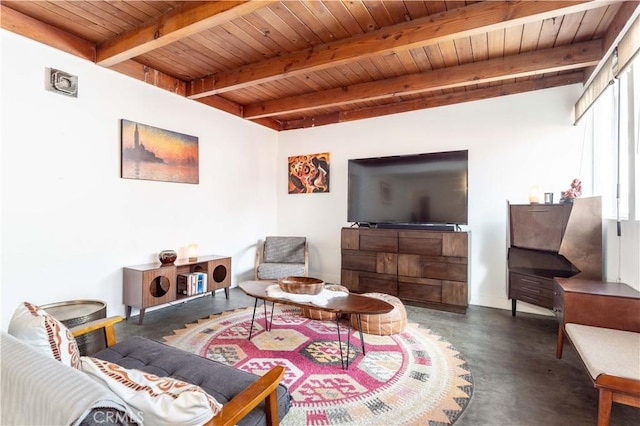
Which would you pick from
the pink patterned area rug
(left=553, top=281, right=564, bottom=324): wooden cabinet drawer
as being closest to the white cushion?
(left=553, top=281, right=564, bottom=324): wooden cabinet drawer

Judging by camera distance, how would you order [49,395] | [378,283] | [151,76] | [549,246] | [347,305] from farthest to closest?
[378,283], [151,76], [549,246], [347,305], [49,395]

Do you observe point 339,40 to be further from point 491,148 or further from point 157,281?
point 157,281

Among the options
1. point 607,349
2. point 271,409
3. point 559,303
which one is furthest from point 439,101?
point 271,409

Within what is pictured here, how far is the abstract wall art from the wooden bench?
3.65 meters

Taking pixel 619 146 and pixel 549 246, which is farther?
pixel 549 246

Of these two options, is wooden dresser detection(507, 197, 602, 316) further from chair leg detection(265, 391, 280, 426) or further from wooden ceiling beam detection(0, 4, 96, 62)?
wooden ceiling beam detection(0, 4, 96, 62)

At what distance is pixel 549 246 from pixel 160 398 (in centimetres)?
352

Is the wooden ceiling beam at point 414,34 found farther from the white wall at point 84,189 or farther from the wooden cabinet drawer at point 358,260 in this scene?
the wooden cabinet drawer at point 358,260

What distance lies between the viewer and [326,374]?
84.6 inches

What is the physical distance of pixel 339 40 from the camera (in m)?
2.83

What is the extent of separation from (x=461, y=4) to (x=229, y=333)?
339 cm

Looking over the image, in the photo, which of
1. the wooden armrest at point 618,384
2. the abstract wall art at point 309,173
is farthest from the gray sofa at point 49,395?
the abstract wall art at point 309,173

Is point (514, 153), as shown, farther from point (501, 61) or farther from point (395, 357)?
point (395, 357)

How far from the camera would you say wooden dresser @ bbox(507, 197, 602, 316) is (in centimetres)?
265
